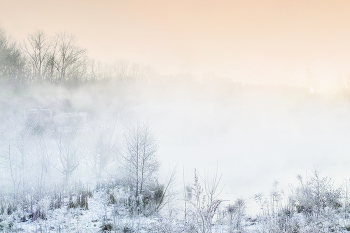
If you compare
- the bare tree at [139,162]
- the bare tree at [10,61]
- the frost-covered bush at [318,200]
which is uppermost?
the bare tree at [10,61]

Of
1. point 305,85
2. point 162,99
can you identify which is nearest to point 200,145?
point 162,99

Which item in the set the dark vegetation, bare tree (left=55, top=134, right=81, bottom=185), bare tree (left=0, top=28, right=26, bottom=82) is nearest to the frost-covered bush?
the dark vegetation

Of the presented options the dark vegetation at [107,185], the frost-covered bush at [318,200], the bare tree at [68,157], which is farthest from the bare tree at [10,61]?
the frost-covered bush at [318,200]

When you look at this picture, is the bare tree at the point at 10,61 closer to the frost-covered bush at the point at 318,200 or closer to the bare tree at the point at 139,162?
the bare tree at the point at 139,162

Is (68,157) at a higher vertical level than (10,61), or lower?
lower

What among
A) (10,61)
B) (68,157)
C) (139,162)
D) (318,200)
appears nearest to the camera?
(318,200)

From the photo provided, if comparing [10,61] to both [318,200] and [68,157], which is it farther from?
[318,200]

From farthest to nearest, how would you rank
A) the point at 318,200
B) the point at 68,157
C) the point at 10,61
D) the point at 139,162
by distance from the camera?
the point at 10,61
the point at 68,157
the point at 139,162
the point at 318,200

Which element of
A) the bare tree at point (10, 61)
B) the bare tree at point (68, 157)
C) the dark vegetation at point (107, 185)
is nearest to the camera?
the dark vegetation at point (107, 185)

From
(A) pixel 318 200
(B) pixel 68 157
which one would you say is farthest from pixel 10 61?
(A) pixel 318 200

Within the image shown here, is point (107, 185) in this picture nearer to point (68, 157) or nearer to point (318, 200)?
point (68, 157)

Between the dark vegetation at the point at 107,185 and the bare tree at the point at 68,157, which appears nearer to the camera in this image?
the dark vegetation at the point at 107,185

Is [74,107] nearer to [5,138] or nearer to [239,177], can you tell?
[5,138]

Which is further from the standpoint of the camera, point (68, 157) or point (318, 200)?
point (68, 157)
